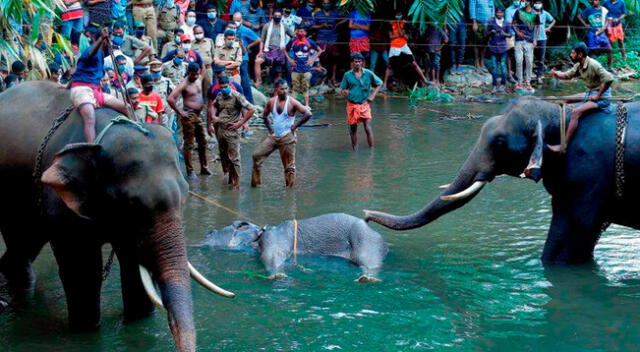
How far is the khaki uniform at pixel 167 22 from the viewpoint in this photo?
17.9m

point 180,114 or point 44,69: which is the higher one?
point 44,69

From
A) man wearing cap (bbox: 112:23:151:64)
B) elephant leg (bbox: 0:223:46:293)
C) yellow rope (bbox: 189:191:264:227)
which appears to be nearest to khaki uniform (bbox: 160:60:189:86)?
man wearing cap (bbox: 112:23:151:64)

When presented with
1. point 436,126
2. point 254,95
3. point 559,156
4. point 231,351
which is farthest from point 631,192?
point 254,95

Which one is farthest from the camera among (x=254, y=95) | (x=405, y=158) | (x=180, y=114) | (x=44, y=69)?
(x=254, y=95)

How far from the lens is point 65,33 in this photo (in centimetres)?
1451

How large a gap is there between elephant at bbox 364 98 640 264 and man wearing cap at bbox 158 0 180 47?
33.8ft

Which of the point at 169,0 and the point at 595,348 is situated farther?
the point at 169,0

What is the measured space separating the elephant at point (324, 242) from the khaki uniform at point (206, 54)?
732 centimetres

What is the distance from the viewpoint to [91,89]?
7.36m

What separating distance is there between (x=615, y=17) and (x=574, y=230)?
46.6 feet

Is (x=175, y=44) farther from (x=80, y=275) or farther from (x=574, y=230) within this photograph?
(x=80, y=275)

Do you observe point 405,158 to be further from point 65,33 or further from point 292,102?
point 65,33

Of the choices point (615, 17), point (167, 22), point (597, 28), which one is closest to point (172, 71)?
point (167, 22)

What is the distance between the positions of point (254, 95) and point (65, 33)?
467 centimetres
